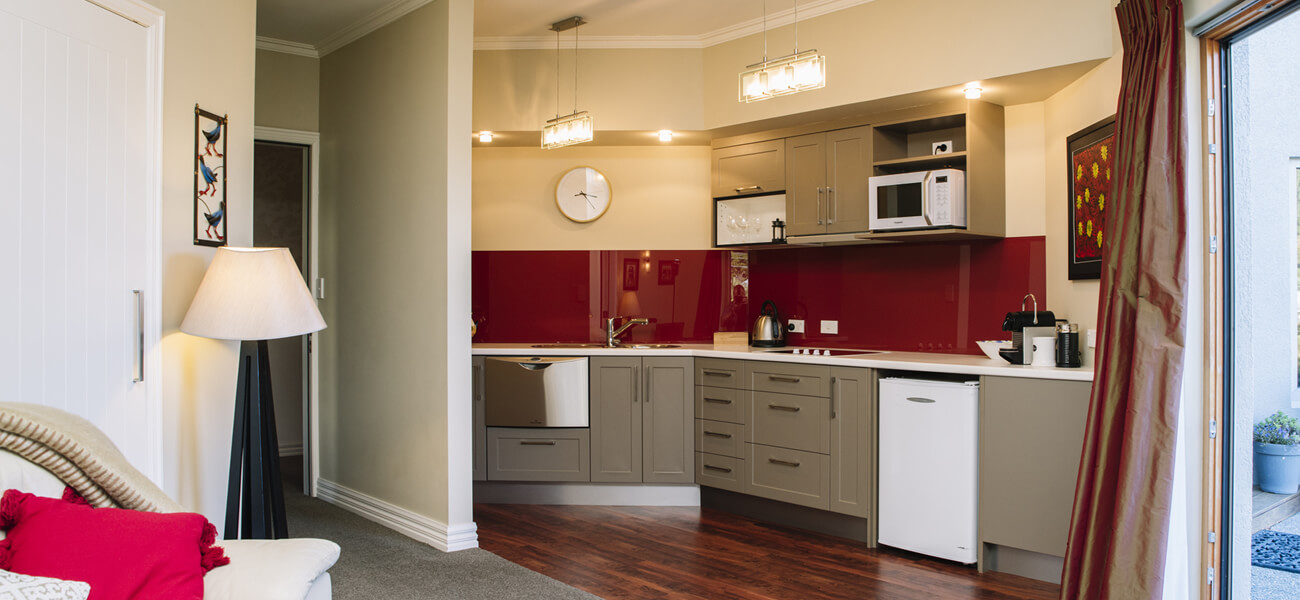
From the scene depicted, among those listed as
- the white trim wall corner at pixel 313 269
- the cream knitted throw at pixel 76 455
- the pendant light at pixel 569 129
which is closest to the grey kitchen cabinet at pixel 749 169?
the pendant light at pixel 569 129

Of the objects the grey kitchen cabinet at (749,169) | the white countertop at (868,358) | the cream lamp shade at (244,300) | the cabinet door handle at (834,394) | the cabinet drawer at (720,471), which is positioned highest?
the grey kitchen cabinet at (749,169)

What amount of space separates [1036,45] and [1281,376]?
1713mm

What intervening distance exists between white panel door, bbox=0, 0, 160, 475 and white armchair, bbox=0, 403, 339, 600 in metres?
0.56

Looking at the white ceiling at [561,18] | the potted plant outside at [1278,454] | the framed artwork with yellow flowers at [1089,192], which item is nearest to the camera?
the potted plant outside at [1278,454]

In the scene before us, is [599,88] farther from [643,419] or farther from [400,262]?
[643,419]

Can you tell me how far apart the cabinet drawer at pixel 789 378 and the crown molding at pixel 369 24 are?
8.10 feet

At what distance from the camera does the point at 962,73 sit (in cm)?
376

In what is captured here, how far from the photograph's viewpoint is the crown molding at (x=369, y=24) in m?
4.07

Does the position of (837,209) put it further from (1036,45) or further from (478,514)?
(478,514)

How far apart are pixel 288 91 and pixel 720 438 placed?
3.15 m

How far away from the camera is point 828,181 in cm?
439

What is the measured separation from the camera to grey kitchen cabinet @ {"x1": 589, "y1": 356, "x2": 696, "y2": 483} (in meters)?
4.55

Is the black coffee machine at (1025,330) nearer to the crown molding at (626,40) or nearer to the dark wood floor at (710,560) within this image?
the dark wood floor at (710,560)

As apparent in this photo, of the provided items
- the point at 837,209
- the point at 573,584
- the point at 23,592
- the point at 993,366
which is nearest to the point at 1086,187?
the point at 993,366
